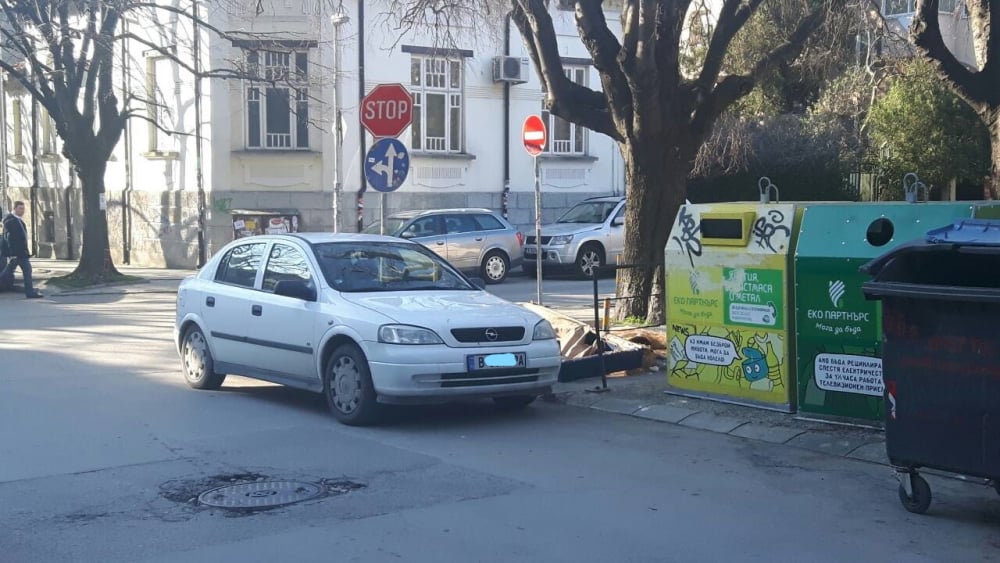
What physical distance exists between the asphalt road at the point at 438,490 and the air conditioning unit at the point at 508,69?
18.6 metres

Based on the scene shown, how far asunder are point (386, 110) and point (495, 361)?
5483 millimetres

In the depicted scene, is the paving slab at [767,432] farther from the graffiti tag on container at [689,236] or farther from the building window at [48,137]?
the building window at [48,137]

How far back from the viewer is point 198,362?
35.9 ft

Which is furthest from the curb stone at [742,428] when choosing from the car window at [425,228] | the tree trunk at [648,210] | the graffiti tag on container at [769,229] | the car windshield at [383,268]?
the car window at [425,228]

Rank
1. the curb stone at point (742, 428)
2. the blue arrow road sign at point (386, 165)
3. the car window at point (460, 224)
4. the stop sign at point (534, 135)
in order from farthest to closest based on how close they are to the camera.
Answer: the car window at point (460, 224) < the stop sign at point (534, 135) < the blue arrow road sign at point (386, 165) < the curb stone at point (742, 428)

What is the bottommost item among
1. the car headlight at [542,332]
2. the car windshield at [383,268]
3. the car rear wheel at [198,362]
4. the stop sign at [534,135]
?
the car rear wheel at [198,362]

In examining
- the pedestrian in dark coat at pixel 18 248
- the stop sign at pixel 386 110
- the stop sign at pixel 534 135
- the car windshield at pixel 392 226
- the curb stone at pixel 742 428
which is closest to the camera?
the curb stone at pixel 742 428

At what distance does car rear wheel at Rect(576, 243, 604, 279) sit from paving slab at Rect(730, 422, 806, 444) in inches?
582

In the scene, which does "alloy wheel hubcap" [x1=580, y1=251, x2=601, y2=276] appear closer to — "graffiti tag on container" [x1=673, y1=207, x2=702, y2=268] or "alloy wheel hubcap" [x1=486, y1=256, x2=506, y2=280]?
"alloy wheel hubcap" [x1=486, y1=256, x2=506, y2=280]

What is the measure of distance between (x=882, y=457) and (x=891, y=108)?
19.7 metres

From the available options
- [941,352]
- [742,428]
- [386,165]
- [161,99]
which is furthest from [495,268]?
[941,352]

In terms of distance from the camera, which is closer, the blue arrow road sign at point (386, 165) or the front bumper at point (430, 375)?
the front bumper at point (430, 375)

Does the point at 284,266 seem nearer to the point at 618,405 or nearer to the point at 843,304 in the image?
the point at 618,405

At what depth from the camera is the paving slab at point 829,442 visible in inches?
322
